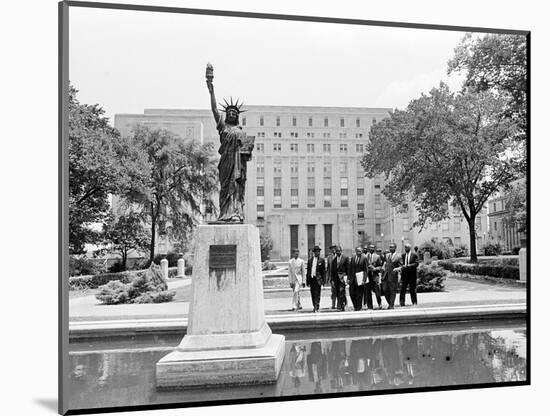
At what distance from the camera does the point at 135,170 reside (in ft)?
50.5

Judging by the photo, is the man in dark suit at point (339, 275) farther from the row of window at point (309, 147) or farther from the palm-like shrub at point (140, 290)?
the row of window at point (309, 147)

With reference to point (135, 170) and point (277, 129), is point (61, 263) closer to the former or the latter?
point (135, 170)

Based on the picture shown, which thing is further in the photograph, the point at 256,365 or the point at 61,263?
the point at 256,365

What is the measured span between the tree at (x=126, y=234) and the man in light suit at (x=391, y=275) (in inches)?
244

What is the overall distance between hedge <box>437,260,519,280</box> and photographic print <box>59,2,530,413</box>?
7cm

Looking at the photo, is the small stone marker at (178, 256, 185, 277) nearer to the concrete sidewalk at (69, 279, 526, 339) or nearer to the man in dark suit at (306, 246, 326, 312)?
the concrete sidewalk at (69, 279, 526, 339)

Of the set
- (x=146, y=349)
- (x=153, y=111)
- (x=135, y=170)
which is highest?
(x=153, y=111)

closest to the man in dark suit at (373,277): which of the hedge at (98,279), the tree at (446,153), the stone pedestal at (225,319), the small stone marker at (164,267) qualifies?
the tree at (446,153)

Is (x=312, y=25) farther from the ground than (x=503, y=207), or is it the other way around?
(x=312, y=25)

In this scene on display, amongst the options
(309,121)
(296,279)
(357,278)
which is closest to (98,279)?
(296,279)

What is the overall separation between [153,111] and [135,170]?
129 inches

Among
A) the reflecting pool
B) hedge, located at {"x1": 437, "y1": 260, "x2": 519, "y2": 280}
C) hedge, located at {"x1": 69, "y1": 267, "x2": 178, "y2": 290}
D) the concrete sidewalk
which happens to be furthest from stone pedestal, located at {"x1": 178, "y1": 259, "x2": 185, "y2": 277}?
the reflecting pool

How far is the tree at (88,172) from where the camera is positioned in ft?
31.7

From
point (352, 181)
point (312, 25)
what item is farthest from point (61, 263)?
point (352, 181)
